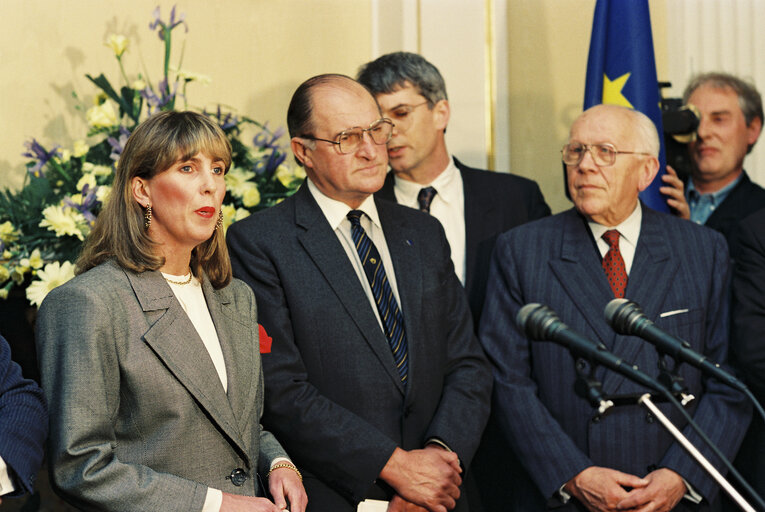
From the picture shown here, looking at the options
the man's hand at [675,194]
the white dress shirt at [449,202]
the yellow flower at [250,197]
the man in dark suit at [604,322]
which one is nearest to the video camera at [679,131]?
the man's hand at [675,194]

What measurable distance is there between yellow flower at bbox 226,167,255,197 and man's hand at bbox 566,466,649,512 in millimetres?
1629

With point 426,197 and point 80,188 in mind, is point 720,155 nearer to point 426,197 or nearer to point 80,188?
point 426,197

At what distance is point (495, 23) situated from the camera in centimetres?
530

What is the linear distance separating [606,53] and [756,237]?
146cm

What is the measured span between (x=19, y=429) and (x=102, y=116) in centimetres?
163

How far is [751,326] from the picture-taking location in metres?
3.14

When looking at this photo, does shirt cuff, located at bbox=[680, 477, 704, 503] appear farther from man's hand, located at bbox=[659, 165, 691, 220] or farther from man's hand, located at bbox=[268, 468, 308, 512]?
man's hand, located at bbox=[659, 165, 691, 220]

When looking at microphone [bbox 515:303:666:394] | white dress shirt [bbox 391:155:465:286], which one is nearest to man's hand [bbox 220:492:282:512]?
microphone [bbox 515:303:666:394]

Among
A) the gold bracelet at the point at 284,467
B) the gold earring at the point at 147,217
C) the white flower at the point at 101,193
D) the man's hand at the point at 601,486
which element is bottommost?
the man's hand at the point at 601,486

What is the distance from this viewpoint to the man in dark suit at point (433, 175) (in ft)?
12.5

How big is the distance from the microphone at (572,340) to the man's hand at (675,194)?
207 centimetres

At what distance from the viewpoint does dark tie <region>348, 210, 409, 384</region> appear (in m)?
2.97

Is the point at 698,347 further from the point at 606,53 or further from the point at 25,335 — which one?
the point at 25,335

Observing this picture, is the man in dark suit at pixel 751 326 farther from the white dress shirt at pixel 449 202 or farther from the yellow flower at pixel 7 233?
the yellow flower at pixel 7 233
